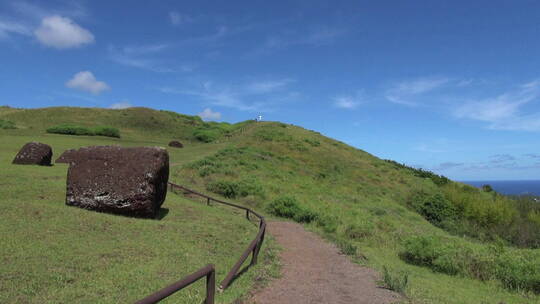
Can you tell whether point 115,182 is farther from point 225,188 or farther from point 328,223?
point 225,188

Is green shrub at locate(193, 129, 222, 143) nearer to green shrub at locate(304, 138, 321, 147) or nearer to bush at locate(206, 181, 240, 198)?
green shrub at locate(304, 138, 321, 147)

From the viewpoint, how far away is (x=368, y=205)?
2942 centimetres

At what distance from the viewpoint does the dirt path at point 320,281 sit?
24.2ft

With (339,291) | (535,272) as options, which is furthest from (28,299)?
(535,272)

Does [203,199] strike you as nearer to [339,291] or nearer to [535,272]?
[339,291]

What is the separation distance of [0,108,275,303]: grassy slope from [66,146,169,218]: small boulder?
2.62ft

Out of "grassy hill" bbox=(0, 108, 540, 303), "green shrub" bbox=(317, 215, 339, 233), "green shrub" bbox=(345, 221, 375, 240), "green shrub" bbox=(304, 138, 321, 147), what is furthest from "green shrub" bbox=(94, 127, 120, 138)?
"green shrub" bbox=(345, 221, 375, 240)

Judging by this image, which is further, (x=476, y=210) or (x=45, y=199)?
(x=476, y=210)

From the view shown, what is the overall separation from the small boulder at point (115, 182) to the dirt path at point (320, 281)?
5730 millimetres

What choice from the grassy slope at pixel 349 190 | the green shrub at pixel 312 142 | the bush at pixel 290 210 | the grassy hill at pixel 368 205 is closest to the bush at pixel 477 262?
the grassy hill at pixel 368 205

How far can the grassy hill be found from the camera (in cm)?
1198

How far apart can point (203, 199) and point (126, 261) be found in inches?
535

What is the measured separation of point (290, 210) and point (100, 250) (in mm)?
13244

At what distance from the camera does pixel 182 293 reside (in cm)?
746
